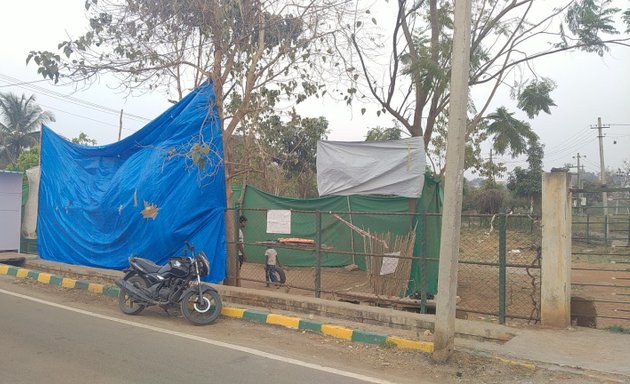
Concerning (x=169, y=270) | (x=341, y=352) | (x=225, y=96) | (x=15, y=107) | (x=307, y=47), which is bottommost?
(x=341, y=352)

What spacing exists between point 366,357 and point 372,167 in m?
4.49

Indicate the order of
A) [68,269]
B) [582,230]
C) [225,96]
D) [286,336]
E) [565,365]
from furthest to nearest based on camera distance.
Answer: [582,230], [68,269], [225,96], [286,336], [565,365]

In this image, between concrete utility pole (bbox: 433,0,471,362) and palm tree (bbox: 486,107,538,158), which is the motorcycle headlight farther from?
palm tree (bbox: 486,107,538,158)

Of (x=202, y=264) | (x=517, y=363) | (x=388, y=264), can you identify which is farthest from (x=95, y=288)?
(x=517, y=363)

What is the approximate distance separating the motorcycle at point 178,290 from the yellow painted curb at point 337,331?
176 cm

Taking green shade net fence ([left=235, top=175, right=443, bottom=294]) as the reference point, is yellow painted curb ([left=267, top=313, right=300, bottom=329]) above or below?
below

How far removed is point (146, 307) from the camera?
864cm

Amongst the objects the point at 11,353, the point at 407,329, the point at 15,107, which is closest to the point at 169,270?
the point at 11,353

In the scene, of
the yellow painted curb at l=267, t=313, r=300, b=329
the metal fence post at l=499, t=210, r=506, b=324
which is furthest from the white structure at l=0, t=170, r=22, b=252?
the metal fence post at l=499, t=210, r=506, b=324

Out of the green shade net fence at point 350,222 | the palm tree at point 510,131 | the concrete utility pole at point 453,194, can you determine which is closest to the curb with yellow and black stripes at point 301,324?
the concrete utility pole at point 453,194

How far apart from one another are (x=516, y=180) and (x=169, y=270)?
37663 mm

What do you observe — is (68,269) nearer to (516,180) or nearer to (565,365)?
(565,365)

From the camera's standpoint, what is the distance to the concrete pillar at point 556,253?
22.9 ft

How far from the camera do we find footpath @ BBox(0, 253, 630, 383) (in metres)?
5.62
